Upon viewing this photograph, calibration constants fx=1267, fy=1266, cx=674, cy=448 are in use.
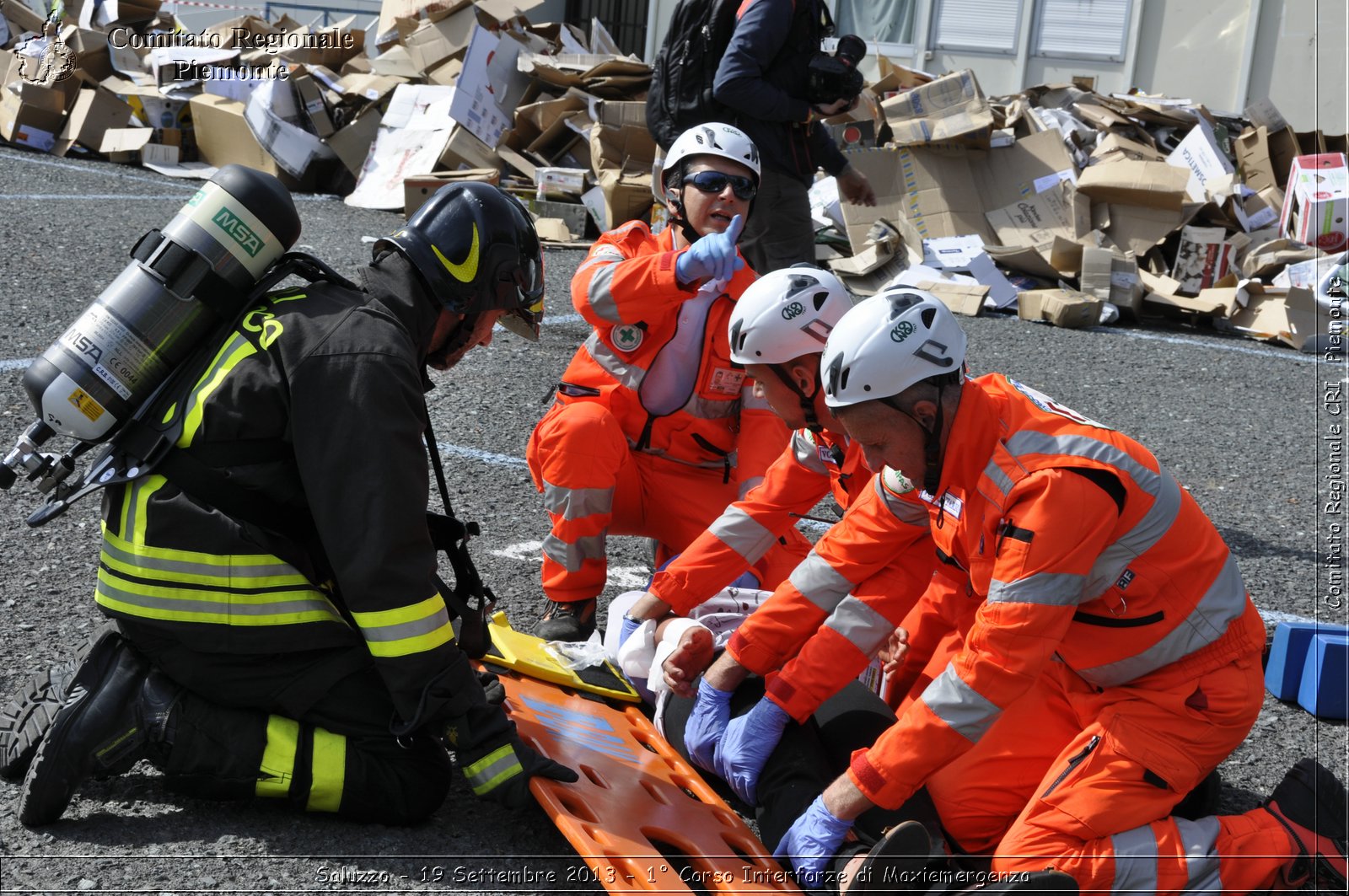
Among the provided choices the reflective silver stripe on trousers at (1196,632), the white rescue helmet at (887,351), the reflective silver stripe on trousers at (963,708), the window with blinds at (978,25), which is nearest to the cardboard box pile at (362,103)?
the window with blinds at (978,25)

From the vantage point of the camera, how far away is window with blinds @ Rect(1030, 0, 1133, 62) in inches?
633

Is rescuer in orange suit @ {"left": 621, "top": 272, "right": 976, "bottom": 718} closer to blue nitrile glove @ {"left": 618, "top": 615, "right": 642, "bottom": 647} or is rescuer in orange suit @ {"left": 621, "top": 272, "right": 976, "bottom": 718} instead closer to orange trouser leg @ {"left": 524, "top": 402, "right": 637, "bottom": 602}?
blue nitrile glove @ {"left": 618, "top": 615, "right": 642, "bottom": 647}

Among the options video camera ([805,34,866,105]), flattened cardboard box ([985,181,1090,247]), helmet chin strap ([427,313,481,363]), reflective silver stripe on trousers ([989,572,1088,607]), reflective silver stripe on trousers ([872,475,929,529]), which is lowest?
flattened cardboard box ([985,181,1090,247])

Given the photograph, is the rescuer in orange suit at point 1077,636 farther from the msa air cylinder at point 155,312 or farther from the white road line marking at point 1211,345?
the white road line marking at point 1211,345

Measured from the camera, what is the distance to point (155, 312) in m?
2.77

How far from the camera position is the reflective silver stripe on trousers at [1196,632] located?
9.23 ft

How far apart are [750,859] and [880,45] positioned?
16.3 metres

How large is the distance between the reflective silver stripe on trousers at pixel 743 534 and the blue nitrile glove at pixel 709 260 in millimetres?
886

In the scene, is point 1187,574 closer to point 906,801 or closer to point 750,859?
point 906,801

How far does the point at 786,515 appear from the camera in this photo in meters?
3.80

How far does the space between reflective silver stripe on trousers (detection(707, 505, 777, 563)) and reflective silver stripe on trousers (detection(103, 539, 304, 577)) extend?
1375 millimetres

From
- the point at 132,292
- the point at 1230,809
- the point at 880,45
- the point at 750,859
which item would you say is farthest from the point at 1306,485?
→ the point at 880,45

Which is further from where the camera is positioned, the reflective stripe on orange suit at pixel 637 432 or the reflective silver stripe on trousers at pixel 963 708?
the reflective stripe on orange suit at pixel 637 432

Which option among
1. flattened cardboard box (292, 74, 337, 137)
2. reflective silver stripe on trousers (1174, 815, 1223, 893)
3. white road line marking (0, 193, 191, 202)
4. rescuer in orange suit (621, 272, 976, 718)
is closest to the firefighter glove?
rescuer in orange suit (621, 272, 976, 718)
